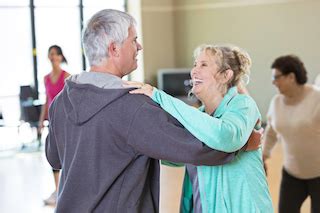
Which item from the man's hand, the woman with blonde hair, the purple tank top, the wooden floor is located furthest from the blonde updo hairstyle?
the purple tank top

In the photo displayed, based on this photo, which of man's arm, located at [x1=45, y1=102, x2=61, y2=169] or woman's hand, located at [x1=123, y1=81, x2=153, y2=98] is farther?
man's arm, located at [x1=45, y1=102, x2=61, y2=169]

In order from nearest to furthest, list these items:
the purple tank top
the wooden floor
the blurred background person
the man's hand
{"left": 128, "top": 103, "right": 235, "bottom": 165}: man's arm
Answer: {"left": 128, "top": 103, "right": 235, "bottom": 165}: man's arm, the man's hand, the blurred background person, the wooden floor, the purple tank top

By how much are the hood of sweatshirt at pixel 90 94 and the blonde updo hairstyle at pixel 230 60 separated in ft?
1.43

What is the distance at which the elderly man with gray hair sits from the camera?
159 cm

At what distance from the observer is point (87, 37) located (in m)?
1.66

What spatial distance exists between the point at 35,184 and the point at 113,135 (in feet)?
15.7

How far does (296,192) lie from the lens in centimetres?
335

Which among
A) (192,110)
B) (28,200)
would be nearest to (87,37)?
(192,110)

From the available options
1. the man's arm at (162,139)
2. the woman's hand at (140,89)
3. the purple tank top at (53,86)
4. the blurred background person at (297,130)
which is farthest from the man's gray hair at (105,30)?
the purple tank top at (53,86)

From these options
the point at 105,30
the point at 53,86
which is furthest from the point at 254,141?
the point at 53,86

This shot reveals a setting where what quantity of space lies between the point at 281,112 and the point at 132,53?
1.91 m

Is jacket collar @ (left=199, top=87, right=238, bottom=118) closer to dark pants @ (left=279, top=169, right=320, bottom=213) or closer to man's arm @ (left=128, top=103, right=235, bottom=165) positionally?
man's arm @ (left=128, top=103, right=235, bottom=165)

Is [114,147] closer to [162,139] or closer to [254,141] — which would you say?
[162,139]

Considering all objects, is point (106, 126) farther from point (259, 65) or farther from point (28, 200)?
point (259, 65)
